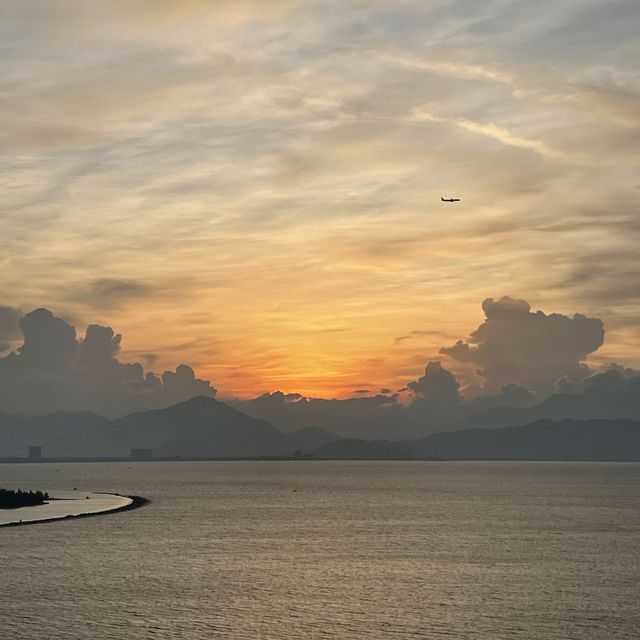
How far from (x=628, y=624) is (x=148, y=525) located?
103890 mm

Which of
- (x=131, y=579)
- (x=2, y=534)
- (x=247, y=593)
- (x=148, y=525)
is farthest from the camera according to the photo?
(x=148, y=525)

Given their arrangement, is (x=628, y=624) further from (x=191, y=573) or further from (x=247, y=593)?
(x=191, y=573)

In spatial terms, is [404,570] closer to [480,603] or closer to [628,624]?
[480,603]

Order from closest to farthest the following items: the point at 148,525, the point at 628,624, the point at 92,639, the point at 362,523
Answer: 1. the point at 92,639
2. the point at 628,624
3. the point at 148,525
4. the point at 362,523

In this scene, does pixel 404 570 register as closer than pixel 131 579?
No

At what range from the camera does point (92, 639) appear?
226ft

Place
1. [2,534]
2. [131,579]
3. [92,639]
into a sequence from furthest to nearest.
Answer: [2,534]
[131,579]
[92,639]

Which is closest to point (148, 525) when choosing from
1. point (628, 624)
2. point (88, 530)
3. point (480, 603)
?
point (88, 530)

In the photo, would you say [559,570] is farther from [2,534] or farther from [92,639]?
[2,534]

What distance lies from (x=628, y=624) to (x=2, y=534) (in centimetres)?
9801

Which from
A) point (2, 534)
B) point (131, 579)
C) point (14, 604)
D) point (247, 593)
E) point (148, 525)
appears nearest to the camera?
point (14, 604)

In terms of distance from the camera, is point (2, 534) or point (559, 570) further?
point (2, 534)

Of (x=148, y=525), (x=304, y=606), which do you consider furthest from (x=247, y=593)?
(x=148, y=525)

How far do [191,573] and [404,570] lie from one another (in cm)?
2341
